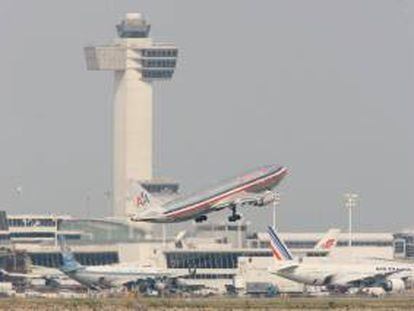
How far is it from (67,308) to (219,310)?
15718 millimetres

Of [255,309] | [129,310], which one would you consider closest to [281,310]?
[255,309]

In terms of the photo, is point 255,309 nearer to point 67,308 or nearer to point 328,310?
point 328,310

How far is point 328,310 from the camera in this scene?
196 metres

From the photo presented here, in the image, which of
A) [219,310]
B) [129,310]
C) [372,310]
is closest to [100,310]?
[129,310]

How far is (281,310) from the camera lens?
196 m

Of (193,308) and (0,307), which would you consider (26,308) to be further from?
(193,308)

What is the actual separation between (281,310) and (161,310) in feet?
47.4

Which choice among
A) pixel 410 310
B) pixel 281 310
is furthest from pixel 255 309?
pixel 410 310

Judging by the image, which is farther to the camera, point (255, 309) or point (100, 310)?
point (255, 309)

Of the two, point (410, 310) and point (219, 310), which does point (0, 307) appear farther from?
point (410, 310)

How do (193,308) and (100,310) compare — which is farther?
(193,308)

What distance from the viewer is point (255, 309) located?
197 meters

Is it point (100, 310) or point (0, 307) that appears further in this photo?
point (0, 307)

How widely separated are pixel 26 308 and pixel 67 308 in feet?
17.1
